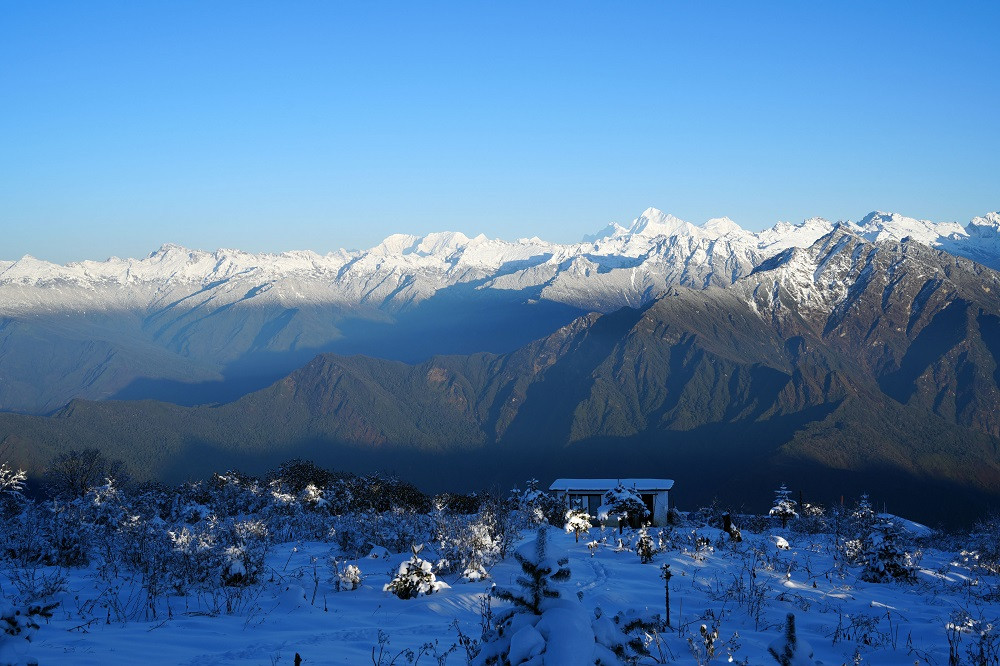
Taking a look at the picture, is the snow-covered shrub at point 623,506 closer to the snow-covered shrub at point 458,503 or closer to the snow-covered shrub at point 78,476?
the snow-covered shrub at point 458,503

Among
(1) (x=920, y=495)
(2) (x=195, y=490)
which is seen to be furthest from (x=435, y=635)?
(1) (x=920, y=495)

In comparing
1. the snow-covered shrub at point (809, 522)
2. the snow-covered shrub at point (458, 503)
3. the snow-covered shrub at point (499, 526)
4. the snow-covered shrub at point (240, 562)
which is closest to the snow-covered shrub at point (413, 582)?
the snow-covered shrub at point (240, 562)

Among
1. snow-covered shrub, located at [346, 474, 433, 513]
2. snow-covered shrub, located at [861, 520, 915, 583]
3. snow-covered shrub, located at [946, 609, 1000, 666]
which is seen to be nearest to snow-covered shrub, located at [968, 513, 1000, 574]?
snow-covered shrub, located at [861, 520, 915, 583]

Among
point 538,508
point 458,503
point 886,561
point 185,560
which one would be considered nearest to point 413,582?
point 185,560

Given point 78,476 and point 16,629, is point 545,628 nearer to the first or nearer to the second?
point 16,629

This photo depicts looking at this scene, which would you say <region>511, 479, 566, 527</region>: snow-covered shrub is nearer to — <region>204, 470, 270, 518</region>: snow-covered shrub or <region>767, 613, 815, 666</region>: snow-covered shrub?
<region>204, 470, 270, 518</region>: snow-covered shrub

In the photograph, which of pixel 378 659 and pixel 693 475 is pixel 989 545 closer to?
pixel 378 659
